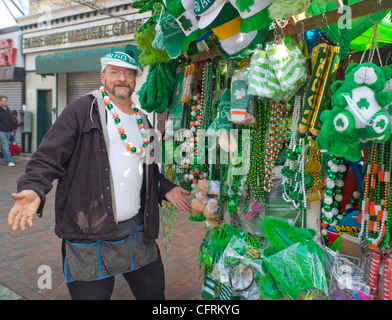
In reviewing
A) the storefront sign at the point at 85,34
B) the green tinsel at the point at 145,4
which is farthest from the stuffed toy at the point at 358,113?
the storefront sign at the point at 85,34

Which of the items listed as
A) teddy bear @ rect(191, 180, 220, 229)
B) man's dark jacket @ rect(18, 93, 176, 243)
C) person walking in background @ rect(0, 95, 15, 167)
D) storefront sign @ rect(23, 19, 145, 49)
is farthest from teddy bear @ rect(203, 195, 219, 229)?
person walking in background @ rect(0, 95, 15, 167)

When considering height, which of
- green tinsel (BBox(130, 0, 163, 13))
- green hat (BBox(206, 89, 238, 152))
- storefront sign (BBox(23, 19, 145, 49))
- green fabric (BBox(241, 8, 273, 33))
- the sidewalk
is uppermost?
storefront sign (BBox(23, 19, 145, 49))

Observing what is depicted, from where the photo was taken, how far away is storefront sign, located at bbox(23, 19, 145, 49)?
8.55m

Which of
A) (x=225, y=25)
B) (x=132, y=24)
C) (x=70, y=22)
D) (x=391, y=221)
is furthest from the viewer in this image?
(x=70, y=22)

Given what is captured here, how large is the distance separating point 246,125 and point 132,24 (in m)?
7.38

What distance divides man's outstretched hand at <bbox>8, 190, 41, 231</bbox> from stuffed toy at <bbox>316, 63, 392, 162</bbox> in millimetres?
1412

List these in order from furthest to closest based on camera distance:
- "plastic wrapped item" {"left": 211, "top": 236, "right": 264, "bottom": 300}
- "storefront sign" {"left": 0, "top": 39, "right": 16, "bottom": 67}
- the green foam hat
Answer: "storefront sign" {"left": 0, "top": 39, "right": 16, "bottom": 67}
"plastic wrapped item" {"left": 211, "top": 236, "right": 264, "bottom": 300}
the green foam hat

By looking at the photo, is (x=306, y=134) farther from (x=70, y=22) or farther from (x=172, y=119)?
(x=70, y=22)

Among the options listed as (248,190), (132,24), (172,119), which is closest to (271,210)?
(248,190)

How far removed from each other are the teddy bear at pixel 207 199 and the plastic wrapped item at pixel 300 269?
2.13ft

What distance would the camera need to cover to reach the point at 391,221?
5.11ft

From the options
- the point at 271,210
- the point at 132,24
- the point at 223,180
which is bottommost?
the point at 271,210

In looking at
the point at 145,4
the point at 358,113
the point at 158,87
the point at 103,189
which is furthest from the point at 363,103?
the point at 145,4

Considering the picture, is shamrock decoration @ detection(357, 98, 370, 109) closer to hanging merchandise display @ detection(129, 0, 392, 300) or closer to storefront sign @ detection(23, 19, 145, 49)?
hanging merchandise display @ detection(129, 0, 392, 300)
